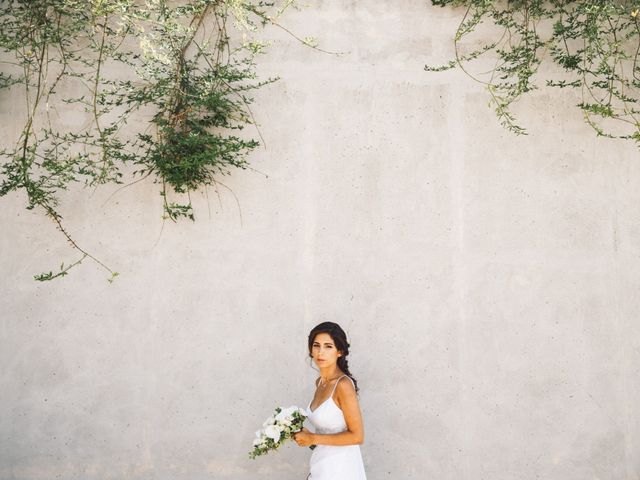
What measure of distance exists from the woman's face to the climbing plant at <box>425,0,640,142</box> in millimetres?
1721

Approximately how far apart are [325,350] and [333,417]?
1.07ft

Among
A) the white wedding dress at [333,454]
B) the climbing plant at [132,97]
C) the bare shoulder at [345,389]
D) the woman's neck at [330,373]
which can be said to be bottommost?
the white wedding dress at [333,454]

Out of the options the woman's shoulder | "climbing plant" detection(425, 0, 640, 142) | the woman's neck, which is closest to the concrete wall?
"climbing plant" detection(425, 0, 640, 142)

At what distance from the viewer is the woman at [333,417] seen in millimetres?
3000

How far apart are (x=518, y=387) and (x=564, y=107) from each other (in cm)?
176

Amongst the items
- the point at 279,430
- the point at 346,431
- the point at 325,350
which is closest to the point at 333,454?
the point at 346,431

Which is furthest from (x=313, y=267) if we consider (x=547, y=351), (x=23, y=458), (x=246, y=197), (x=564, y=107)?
(x=23, y=458)

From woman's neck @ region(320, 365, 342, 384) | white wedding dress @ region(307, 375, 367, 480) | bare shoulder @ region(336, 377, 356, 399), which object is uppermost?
woman's neck @ region(320, 365, 342, 384)

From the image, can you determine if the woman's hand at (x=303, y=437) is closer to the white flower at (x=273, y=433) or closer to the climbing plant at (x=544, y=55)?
the white flower at (x=273, y=433)

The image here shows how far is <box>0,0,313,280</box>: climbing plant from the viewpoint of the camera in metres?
3.73

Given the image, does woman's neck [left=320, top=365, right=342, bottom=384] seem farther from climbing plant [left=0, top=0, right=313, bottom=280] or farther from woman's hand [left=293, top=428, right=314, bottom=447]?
climbing plant [left=0, top=0, right=313, bottom=280]

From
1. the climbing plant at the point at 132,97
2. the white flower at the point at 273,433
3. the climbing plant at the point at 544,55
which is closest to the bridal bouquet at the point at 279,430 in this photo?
the white flower at the point at 273,433

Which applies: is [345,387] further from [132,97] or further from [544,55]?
[544,55]

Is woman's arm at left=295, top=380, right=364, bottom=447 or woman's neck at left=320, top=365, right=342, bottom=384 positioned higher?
woman's neck at left=320, top=365, right=342, bottom=384
